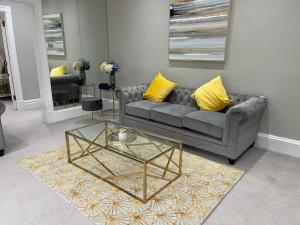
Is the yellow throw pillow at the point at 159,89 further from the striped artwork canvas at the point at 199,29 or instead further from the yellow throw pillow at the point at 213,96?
the yellow throw pillow at the point at 213,96

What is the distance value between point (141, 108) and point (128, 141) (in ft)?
3.56

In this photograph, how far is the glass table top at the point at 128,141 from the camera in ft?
7.79

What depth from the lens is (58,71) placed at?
14.9 feet

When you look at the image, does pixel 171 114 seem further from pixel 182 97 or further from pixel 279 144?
pixel 279 144

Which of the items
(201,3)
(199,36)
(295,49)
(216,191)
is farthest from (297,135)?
(201,3)

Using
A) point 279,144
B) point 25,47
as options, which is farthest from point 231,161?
point 25,47

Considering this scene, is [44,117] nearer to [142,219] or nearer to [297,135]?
[142,219]

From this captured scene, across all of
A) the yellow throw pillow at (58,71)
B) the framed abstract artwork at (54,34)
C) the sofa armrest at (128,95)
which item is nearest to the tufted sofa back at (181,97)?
the sofa armrest at (128,95)

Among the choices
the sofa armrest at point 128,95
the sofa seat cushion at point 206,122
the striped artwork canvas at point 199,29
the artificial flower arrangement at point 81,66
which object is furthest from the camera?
the artificial flower arrangement at point 81,66

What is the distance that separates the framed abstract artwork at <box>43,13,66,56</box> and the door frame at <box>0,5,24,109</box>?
46.6 inches

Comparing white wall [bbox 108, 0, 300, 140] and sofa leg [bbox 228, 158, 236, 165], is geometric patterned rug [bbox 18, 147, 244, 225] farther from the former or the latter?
white wall [bbox 108, 0, 300, 140]

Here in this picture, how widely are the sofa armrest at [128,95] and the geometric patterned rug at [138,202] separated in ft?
4.45

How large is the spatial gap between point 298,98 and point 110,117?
3.27 metres

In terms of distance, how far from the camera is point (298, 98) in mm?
2922
